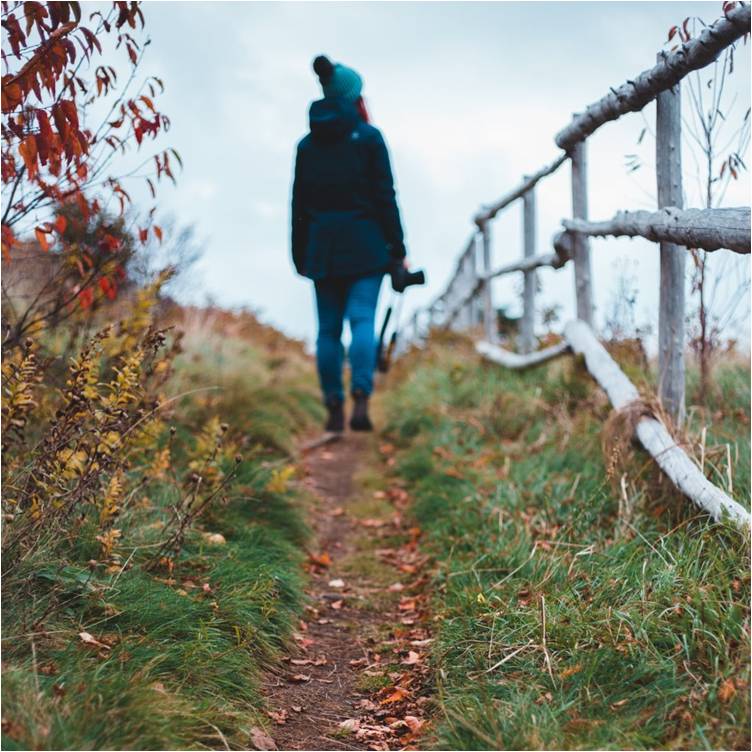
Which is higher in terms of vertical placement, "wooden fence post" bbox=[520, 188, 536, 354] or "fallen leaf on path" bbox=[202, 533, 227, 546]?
"wooden fence post" bbox=[520, 188, 536, 354]

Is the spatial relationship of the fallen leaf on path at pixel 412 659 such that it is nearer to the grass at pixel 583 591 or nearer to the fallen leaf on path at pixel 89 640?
the grass at pixel 583 591

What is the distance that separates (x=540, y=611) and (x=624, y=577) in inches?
13.2

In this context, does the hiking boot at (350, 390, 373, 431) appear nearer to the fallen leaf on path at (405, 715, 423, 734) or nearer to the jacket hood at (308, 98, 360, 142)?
the jacket hood at (308, 98, 360, 142)

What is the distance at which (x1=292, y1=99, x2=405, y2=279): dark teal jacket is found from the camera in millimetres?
5961

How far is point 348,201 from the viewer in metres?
6.02

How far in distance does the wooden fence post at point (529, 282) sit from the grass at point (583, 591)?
6.00ft

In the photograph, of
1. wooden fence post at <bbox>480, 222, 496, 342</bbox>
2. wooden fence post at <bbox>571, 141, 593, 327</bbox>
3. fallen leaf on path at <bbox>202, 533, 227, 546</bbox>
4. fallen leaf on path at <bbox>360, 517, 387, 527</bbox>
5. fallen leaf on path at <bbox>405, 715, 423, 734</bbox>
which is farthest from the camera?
wooden fence post at <bbox>480, 222, 496, 342</bbox>

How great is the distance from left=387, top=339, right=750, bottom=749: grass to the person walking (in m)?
1.39

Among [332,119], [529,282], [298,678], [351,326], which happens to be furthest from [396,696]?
[529,282]

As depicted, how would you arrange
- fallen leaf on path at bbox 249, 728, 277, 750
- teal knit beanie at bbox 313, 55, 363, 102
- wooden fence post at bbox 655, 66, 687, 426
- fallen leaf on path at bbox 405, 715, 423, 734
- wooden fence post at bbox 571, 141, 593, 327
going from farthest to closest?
teal knit beanie at bbox 313, 55, 363, 102
wooden fence post at bbox 571, 141, 593, 327
wooden fence post at bbox 655, 66, 687, 426
fallen leaf on path at bbox 405, 715, 423, 734
fallen leaf on path at bbox 249, 728, 277, 750

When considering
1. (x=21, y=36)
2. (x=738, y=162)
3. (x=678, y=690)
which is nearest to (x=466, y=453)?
(x=738, y=162)

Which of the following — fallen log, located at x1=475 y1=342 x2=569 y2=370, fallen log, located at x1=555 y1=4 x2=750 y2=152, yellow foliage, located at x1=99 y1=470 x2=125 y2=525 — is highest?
fallen log, located at x1=555 y1=4 x2=750 y2=152

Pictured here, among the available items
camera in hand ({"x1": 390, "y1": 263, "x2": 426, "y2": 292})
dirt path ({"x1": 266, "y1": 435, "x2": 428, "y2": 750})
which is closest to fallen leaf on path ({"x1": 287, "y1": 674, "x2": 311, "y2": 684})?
dirt path ({"x1": 266, "y1": 435, "x2": 428, "y2": 750})

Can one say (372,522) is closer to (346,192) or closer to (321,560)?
(321,560)
